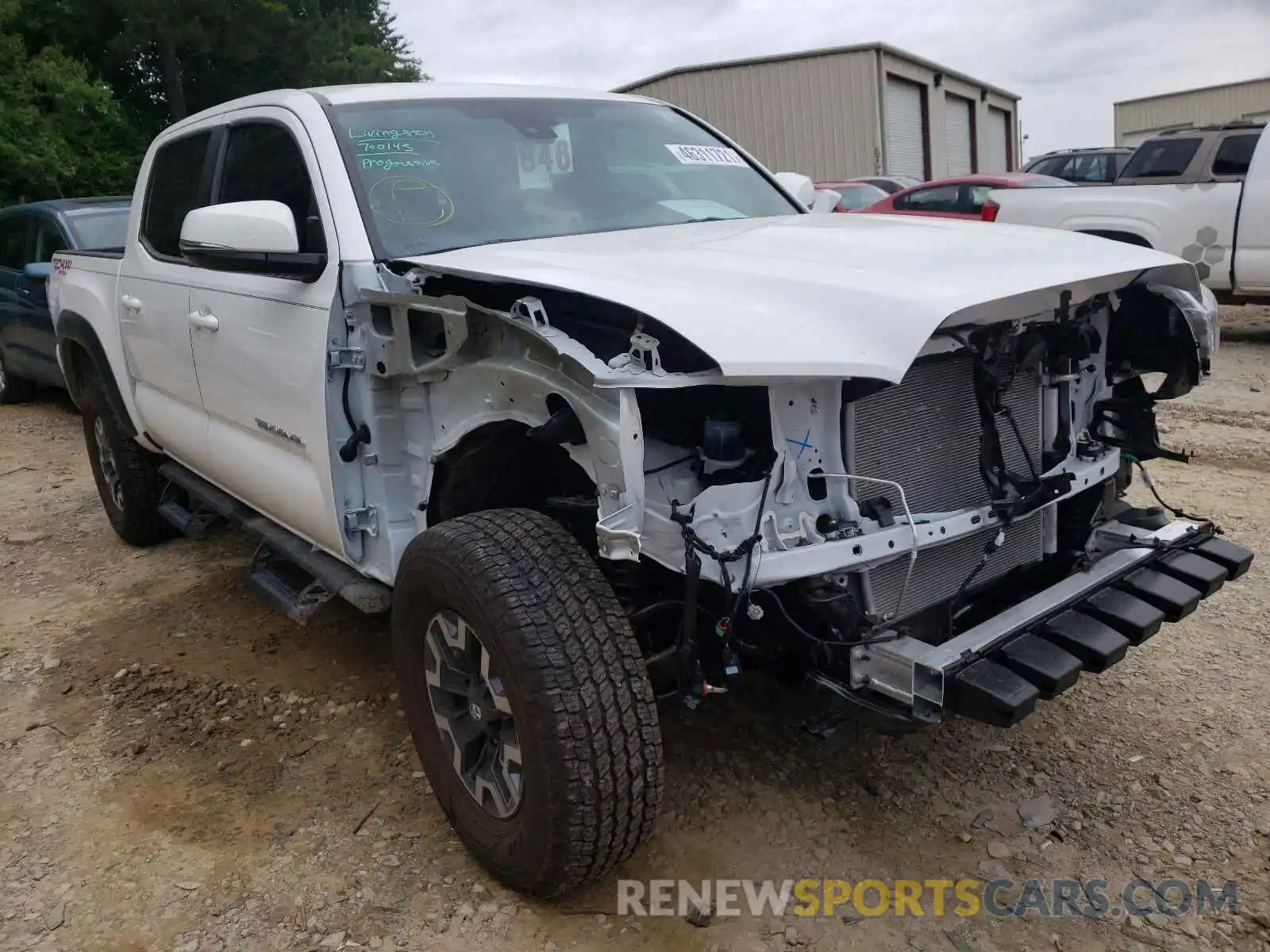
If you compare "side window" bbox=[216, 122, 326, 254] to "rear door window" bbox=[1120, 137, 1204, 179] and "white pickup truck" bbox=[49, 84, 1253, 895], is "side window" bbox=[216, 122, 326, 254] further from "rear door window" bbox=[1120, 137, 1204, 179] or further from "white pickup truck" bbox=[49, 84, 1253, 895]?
"rear door window" bbox=[1120, 137, 1204, 179]

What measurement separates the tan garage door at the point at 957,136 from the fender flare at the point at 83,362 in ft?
85.2

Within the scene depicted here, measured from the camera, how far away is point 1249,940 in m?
2.35

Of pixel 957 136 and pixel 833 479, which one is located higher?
pixel 957 136

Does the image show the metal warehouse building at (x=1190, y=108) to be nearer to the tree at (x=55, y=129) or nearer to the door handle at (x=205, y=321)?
the tree at (x=55, y=129)

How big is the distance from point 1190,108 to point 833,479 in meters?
41.5

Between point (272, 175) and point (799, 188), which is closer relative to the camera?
point (272, 175)

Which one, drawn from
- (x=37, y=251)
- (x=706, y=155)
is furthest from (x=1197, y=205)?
(x=37, y=251)

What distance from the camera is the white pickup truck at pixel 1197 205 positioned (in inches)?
342

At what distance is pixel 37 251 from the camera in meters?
8.05

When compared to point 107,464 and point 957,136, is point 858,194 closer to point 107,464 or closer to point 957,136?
point 107,464

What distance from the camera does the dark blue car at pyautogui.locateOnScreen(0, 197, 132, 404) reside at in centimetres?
773

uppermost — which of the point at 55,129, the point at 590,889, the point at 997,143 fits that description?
the point at 55,129

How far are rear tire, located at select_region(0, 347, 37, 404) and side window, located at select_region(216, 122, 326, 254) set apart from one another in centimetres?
653

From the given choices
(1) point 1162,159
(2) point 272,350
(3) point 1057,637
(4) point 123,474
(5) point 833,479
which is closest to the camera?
(5) point 833,479
